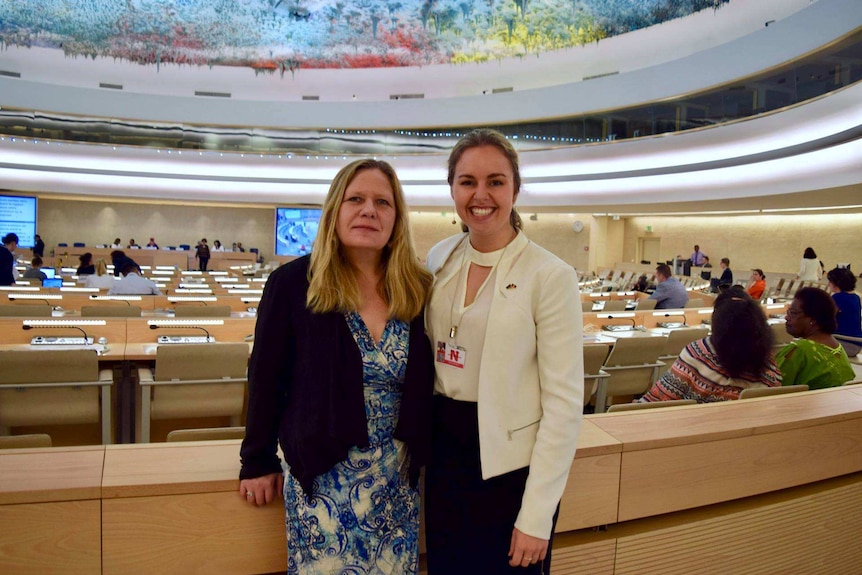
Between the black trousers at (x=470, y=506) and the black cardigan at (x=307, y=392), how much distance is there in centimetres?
7

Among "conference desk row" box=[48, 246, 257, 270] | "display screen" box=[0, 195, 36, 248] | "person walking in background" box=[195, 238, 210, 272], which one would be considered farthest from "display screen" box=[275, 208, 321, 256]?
"display screen" box=[0, 195, 36, 248]

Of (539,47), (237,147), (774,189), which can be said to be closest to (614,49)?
(539,47)

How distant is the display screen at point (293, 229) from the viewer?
69.3 feet

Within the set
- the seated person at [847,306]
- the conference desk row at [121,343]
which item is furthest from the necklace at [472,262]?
the seated person at [847,306]

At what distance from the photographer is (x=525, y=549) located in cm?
130

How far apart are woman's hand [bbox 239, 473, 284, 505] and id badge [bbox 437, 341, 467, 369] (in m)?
0.50

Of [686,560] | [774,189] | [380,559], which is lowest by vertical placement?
[686,560]

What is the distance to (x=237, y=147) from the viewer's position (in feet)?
62.1

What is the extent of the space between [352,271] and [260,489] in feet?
1.89

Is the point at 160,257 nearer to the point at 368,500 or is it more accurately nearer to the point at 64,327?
the point at 64,327

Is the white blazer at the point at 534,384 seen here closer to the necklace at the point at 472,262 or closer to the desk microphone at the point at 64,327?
the necklace at the point at 472,262

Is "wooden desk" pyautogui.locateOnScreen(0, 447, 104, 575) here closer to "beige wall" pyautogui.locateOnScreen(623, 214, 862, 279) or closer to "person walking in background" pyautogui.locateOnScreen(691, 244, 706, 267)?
"person walking in background" pyautogui.locateOnScreen(691, 244, 706, 267)

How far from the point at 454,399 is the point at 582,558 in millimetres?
771

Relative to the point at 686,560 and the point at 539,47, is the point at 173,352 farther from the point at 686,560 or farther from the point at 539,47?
the point at 539,47
